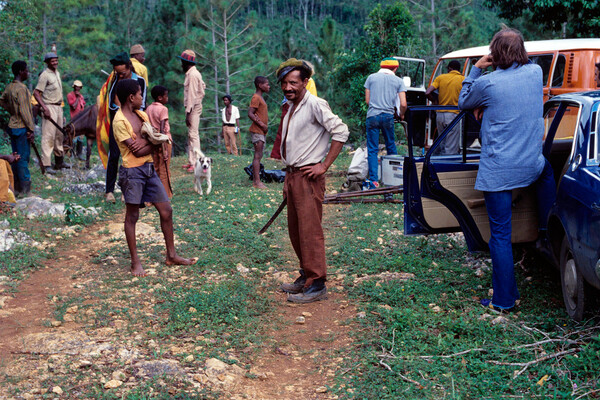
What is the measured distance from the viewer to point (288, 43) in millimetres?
34219

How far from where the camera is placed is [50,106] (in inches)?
433

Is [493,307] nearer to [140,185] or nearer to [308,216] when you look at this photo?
[308,216]

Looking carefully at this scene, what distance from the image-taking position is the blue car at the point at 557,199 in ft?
12.2

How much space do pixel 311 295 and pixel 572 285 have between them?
2014 mm

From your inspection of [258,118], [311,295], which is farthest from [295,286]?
[258,118]

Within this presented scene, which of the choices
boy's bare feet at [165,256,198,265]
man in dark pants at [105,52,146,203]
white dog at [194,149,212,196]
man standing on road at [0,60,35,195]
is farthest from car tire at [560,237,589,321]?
man standing on road at [0,60,35,195]

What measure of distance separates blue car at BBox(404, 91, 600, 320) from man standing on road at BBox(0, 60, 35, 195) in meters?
6.31

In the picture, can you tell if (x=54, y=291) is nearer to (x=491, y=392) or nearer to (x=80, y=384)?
(x=80, y=384)

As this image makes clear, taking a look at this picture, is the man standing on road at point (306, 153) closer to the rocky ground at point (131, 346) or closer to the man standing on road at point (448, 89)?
the rocky ground at point (131, 346)

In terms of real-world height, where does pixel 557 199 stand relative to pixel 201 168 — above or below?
above

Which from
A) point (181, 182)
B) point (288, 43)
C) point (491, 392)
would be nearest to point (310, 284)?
point (491, 392)

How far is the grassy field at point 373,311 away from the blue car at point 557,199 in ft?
1.32

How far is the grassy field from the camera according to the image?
3.41m

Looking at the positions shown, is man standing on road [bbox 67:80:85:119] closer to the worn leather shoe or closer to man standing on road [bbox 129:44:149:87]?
man standing on road [bbox 129:44:149:87]
